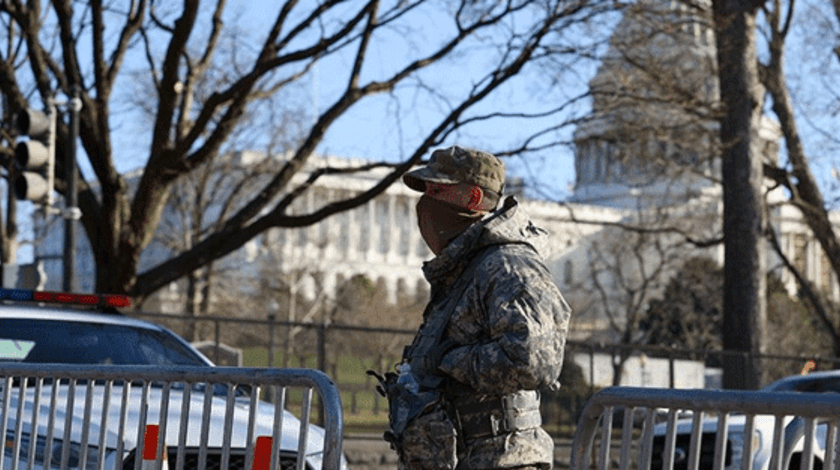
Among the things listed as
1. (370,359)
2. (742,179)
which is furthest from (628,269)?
(370,359)

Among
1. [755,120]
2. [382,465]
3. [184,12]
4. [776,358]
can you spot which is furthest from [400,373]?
[755,120]

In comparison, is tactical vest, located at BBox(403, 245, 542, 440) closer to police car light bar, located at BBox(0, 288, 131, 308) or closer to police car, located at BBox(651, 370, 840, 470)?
police car, located at BBox(651, 370, 840, 470)

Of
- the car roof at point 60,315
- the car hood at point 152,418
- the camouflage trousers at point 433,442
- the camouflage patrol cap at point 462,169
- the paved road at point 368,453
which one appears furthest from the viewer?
the paved road at point 368,453

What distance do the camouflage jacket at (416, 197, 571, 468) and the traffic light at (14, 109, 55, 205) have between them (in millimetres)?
10069

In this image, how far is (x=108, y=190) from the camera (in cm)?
1814

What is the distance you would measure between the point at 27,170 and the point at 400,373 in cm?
1042

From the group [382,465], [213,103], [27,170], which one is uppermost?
[213,103]

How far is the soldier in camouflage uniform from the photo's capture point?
408 cm

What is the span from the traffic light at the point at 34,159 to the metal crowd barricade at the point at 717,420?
10.3m

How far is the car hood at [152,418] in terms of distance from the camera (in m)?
5.65

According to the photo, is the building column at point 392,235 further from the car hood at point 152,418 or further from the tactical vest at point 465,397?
the tactical vest at point 465,397

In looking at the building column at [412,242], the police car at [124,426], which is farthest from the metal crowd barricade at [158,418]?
the building column at [412,242]

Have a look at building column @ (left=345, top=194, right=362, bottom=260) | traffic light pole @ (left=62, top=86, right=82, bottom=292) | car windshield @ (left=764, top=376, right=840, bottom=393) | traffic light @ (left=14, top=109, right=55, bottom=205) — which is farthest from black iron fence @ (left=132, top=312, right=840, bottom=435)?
building column @ (left=345, top=194, right=362, bottom=260)

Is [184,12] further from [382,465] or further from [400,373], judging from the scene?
[400,373]
